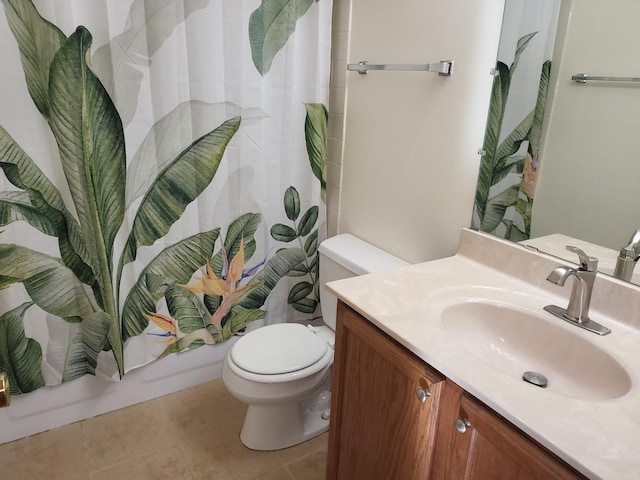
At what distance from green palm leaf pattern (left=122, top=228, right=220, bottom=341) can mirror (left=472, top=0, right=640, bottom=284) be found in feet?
3.64

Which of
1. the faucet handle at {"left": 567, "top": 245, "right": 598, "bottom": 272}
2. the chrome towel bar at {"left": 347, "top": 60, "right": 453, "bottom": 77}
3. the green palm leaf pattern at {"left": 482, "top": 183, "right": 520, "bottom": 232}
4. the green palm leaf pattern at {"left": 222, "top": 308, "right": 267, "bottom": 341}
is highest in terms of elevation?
the chrome towel bar at {"left": 347, "top": 60, "right": 453, "bottom": 77}

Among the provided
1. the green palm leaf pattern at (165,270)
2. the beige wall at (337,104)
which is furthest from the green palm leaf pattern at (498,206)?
the green palm leaf pattern at (165,270)

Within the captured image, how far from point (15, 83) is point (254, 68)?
0.82 meters

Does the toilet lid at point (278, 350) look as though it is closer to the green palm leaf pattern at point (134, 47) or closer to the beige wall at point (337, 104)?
the beige wall at point (337, 104)

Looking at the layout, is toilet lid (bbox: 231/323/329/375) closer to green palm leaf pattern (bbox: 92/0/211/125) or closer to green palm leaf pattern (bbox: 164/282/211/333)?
green palm leaf pattern (bbox: 164/282/211/333)

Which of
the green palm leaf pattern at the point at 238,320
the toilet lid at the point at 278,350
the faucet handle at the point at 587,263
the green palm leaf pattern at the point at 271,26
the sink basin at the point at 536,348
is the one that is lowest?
the green palm leaf pattern at the point at 238,320

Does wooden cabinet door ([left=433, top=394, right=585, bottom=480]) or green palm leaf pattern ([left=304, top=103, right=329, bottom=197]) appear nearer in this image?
wooden cabinet door ([left=433, top=394, right=585, bottom=480])

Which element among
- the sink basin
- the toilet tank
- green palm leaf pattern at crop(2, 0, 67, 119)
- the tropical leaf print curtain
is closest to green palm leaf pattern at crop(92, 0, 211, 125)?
the tropical leaf print curtain

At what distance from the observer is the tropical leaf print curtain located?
60.0 inches

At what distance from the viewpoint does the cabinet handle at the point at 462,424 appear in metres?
0.91

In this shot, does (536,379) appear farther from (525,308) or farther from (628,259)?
(628,259)

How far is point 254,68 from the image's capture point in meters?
1.82

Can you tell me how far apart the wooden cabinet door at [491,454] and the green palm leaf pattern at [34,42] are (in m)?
1.56

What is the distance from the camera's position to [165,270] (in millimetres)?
1868
